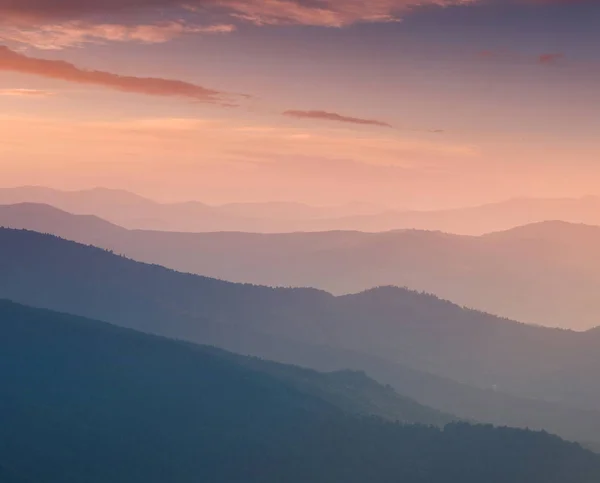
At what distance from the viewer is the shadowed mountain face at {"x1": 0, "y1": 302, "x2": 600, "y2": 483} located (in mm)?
97812

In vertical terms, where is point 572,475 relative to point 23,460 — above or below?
below

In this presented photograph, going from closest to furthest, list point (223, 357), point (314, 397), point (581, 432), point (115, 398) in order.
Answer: point (115, 398) < point (314, 397) < point (223, 357) < point (581, 432)

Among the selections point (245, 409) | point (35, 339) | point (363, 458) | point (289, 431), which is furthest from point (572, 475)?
point (35, 339)

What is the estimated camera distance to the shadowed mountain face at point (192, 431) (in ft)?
321

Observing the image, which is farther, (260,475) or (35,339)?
(35,339)

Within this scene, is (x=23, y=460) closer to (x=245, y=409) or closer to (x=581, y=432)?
(x=245, y=409)

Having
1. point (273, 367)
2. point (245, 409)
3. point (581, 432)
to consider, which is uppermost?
point (245, 409)

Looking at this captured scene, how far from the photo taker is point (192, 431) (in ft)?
353

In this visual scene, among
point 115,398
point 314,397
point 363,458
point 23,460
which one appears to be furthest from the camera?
point 314,397

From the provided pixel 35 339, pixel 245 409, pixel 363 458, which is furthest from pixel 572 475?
pixel 35 339

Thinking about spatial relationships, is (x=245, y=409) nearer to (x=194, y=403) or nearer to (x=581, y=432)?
(x=194, y=403)

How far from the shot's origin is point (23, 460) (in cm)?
9112

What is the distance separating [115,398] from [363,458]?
111 ft

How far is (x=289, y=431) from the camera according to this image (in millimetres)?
111062
